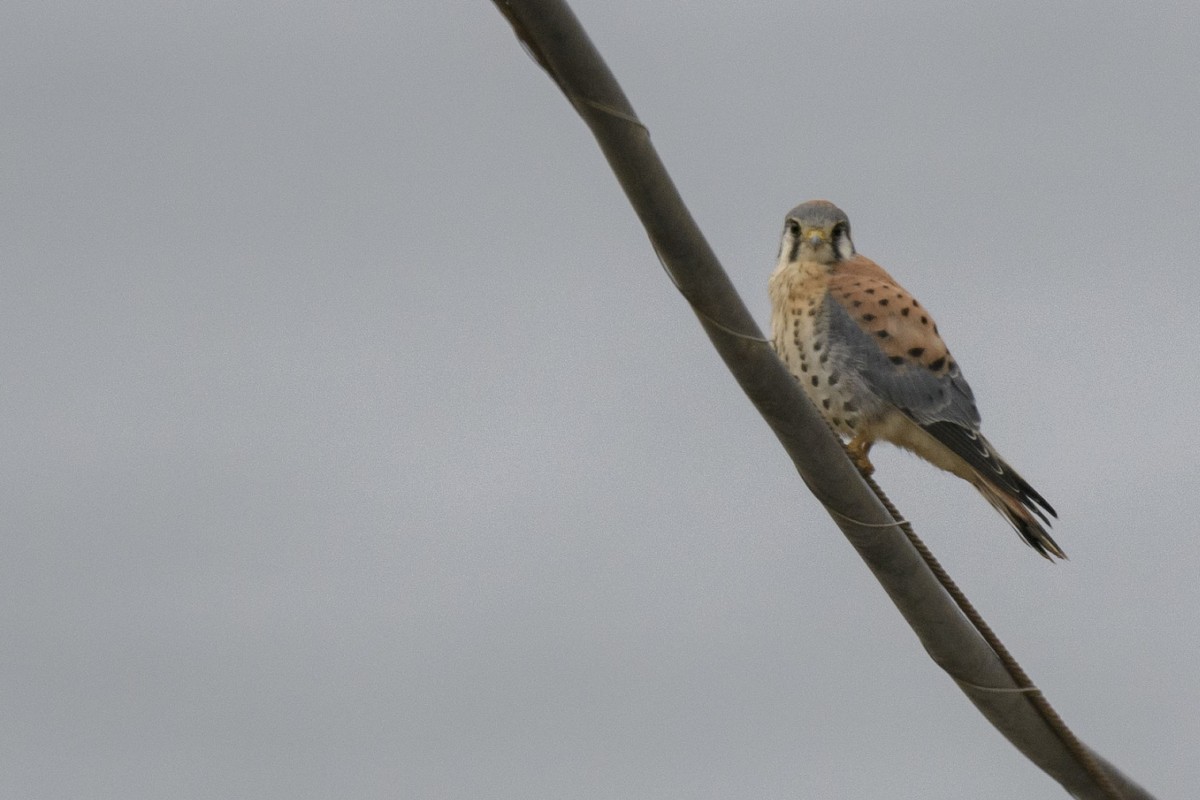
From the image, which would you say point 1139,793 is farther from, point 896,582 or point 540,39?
point 540,39

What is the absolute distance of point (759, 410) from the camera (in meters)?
3.35

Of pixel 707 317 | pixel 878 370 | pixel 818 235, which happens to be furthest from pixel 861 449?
pixel 707 317

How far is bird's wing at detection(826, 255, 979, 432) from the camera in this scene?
5617 millimetres

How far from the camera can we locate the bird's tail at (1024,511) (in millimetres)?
5203

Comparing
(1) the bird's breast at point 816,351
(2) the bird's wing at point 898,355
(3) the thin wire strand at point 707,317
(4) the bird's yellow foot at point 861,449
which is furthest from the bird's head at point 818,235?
(3) the thin wire strand at point 707,317

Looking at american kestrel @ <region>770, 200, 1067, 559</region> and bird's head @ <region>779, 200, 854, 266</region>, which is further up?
bird's head @ <region>779, 200, 854, 266</region>

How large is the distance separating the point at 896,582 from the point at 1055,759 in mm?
621

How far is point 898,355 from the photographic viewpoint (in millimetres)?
5672

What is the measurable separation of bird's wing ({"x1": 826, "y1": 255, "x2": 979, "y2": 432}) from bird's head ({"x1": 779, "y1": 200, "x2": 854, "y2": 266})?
19 centimetres

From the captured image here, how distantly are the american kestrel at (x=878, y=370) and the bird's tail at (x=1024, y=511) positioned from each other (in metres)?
0.14

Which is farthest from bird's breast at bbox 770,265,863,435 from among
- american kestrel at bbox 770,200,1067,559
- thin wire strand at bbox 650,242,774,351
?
thin wire strand at bbox 650,242,774,351

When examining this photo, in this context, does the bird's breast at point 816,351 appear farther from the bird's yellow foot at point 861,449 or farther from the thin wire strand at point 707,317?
the thin wire strand at point 707,317

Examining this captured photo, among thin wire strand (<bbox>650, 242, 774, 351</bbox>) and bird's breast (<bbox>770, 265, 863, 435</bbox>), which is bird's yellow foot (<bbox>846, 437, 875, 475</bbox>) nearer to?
bird's breast (<bbox>770, 265, 863, 435</bbox>)

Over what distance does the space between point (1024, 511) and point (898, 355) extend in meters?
0.73
